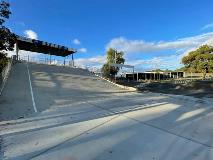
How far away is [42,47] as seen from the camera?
40969mm

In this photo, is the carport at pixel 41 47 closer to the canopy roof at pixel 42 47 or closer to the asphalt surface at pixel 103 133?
the canopy roof at pixel 42 47

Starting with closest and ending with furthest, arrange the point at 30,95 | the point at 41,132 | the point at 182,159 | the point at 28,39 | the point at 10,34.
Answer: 1. the point at 182,159
2. the point at 41,132
3. the point at 10,34
4. the point at 30,95
5. the point at 28,39

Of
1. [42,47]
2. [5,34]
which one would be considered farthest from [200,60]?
[5,34]

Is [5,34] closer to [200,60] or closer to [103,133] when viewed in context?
[103,133]

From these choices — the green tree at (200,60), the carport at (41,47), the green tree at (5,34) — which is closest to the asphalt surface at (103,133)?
the green tree at (5,34)

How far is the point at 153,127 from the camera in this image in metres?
8.91

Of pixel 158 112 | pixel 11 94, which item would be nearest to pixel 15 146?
pixel 158 112

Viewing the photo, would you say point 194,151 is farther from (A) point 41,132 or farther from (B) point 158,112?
(B) point 158,112

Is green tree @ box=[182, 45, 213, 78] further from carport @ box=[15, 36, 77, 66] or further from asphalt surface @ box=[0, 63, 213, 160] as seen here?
asphalt surface @ box=[0, 63, 213, 160]

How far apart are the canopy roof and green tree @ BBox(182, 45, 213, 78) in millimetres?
26437

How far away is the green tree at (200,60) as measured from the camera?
52.7 m

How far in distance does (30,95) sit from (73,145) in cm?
1002

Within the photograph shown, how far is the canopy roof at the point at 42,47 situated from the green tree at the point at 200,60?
2644 centimetres

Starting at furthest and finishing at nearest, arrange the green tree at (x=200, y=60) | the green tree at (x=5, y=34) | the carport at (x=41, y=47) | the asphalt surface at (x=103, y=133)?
the green tree at (x=200, y=60), the carport at (x=41, y=47), the green tree at (x=5, y=34), the asphalt surface at (x=103, y=133)
